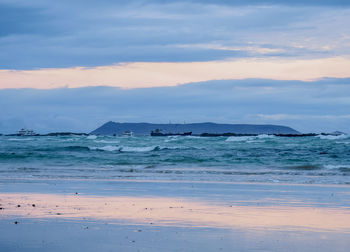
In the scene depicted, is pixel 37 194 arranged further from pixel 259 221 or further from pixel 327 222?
pixel 327 222

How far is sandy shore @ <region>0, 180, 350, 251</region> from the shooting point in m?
7.49

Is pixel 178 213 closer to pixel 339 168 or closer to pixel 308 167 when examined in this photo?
pixel 339 168

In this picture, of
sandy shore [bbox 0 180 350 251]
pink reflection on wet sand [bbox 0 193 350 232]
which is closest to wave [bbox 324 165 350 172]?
sandy shore [bbox 0 180 350 251]

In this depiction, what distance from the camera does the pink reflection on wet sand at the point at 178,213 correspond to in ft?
30.2

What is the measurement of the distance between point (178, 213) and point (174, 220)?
86 cm

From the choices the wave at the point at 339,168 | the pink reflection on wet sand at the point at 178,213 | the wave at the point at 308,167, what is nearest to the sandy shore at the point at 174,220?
the pink reflection on wet sand at the point at 178,213

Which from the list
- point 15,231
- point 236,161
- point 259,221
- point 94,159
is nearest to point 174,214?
point 259,221

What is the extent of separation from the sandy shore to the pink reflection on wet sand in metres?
0.01

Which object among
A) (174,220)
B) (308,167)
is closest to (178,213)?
(174,220)

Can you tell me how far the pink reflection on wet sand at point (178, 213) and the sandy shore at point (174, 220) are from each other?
1 centimetres

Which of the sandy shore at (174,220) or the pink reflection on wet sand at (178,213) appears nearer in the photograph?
the sandy shore at (174,220)

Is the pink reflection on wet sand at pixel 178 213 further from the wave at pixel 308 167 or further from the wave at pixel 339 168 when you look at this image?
the wave at pixel 308 167

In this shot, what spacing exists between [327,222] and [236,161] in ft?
78.8

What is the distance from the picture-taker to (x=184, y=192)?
583 inches
